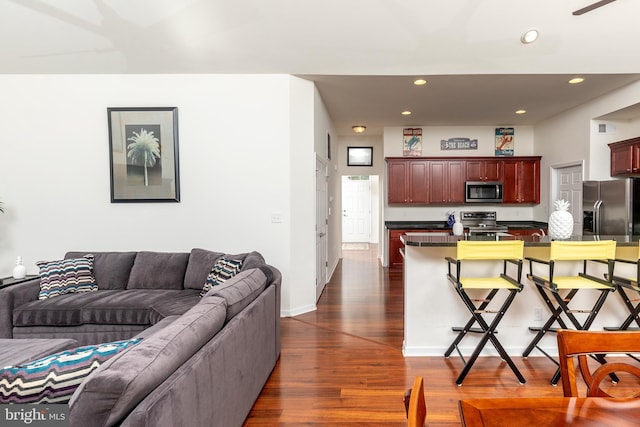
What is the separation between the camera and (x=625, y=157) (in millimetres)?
4660

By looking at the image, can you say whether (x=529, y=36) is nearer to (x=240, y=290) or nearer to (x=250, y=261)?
(x=250, y=261)

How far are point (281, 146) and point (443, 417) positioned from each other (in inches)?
123

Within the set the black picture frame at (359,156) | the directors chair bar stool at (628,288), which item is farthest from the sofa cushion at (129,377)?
the black picture frame at (359,156)

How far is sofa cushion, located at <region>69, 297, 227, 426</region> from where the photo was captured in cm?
108

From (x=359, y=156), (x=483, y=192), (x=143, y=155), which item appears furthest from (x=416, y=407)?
(x=359, y=156)

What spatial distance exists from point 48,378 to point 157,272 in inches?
98.7

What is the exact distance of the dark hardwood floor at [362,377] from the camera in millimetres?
2213

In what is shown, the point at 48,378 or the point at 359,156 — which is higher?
the point at 359,156

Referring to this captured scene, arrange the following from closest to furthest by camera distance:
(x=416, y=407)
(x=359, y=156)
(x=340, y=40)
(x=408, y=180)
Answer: (x=416, y=407)
(x=340, y=40)
(x=408, y=180)
(x=359, y=156)

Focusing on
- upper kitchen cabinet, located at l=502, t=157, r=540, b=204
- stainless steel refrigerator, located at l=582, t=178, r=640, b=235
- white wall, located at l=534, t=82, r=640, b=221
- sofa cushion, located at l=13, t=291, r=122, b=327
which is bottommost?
sofa cushion, located at l=13, t=291, r=122, b=327

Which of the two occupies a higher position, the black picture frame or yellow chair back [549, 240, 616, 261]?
the black picture frame

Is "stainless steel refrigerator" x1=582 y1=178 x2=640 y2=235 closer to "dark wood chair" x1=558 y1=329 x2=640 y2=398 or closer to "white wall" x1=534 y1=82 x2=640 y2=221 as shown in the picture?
"white wall" x1=534 y1=82 x2=640 y2=221

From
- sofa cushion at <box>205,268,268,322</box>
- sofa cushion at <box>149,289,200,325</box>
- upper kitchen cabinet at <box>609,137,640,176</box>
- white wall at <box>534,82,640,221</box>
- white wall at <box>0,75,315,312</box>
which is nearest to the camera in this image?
sofa cushion at <box>205,268,268,322</box>

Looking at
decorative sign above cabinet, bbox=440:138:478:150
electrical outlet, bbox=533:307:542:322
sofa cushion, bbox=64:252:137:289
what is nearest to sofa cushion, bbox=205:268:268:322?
sofa cushion, bbox=64:252:137:289
